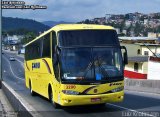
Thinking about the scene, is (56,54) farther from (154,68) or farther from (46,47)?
(154,68)

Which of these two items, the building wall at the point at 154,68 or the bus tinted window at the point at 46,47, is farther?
the building wall at the point at 154,68

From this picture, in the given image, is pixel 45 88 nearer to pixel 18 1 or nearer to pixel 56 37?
pixel 56 37

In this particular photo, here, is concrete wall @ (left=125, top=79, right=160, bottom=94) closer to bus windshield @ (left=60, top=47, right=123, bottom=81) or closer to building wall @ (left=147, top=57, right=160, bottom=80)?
building wall @ (left=147, top=57, right=160, bottom=80)

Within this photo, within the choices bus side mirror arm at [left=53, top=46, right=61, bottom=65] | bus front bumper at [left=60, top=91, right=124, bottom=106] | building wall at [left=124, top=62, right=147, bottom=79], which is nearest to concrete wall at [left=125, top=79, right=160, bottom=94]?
bus front bumper at [left=60, top=91, right=124, bottom=106]

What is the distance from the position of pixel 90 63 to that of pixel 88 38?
3.35 ft

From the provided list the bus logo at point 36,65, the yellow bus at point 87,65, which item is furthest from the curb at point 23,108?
the bus logo at point 36,65

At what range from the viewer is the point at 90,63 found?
1448 centimetres

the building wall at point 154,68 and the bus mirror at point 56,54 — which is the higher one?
the bus mirror at point 56,54

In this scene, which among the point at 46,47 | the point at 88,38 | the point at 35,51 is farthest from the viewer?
the point at 35,51

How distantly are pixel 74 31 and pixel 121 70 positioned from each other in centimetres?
210

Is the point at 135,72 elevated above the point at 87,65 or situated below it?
below

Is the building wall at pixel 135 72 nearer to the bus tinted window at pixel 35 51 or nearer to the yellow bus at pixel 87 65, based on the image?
the bus tinted window at pixel 35 51

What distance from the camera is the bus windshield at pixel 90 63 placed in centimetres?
1438

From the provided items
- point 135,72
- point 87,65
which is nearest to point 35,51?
point 87,65
